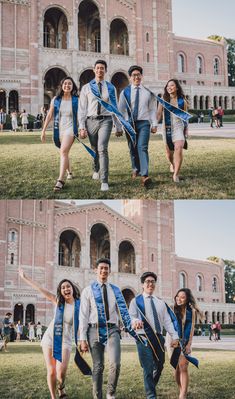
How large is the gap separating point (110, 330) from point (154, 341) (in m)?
0.65

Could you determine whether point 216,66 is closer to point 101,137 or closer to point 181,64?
point 181,64

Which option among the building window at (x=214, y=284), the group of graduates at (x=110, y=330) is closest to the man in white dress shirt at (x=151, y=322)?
the group of graduates at (x=110, y=330)

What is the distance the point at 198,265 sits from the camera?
147 feet

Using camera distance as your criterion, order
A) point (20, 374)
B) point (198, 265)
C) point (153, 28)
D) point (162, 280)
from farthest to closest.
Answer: point (198, 265)
point (153, 28)
point (162, 280)
point (20, 374)

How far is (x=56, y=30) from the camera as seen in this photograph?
40.2 m

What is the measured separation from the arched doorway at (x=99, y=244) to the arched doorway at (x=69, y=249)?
1.41 m

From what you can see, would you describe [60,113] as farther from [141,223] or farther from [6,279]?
[141,223]

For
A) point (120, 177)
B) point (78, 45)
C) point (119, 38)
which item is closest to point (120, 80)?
point (119, 38)

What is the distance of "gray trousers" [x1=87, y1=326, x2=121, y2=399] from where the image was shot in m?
6.09

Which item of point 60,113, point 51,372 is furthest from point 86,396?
point 60,113

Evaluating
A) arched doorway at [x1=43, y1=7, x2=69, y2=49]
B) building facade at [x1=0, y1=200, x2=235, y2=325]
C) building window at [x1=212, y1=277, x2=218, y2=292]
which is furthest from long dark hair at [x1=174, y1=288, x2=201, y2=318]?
building window at [x1=212, y1=277, x2=218, y2=292]

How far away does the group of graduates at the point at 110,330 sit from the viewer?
248 inches

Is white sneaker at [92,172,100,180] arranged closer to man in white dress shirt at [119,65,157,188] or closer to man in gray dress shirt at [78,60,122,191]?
man in gray dress shirt at [78,60,122,191]

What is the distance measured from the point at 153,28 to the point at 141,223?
1585 centimetres
